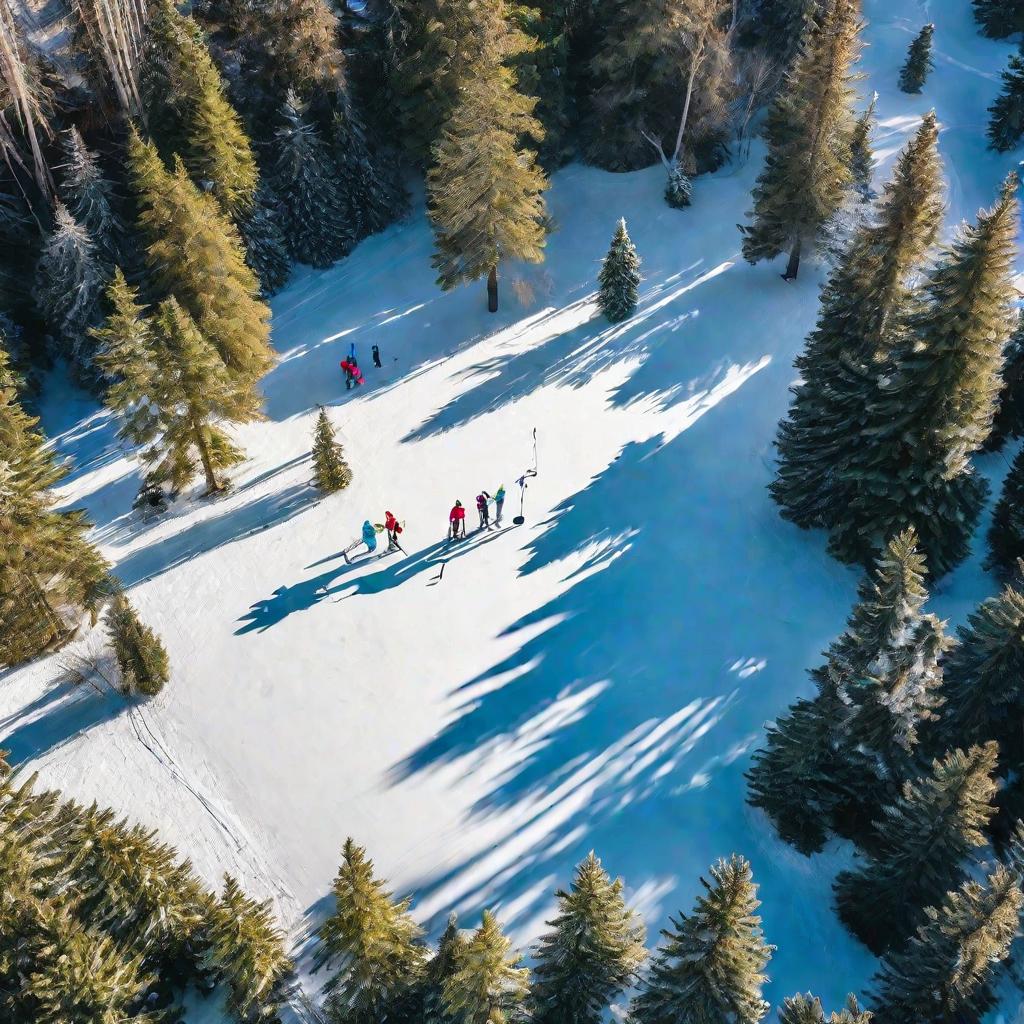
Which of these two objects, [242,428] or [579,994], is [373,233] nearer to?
[242,428]

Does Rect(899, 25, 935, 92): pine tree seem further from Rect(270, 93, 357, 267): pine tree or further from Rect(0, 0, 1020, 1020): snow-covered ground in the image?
Rect(270, 93, 357, 267): pine tree

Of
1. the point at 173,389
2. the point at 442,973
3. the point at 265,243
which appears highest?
the point at 265,243

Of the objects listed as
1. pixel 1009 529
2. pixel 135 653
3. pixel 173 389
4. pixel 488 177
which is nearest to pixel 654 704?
pixel 1009 529

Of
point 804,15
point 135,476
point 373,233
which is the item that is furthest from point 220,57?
point 804,15

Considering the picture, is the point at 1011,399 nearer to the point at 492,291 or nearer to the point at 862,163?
the point at 862,163

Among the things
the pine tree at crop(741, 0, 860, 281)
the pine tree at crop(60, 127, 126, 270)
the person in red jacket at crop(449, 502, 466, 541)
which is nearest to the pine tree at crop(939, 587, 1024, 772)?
the person in red jacket at crop(449, 502, 466, 541)

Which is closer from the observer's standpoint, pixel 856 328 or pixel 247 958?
pixel 247 958
